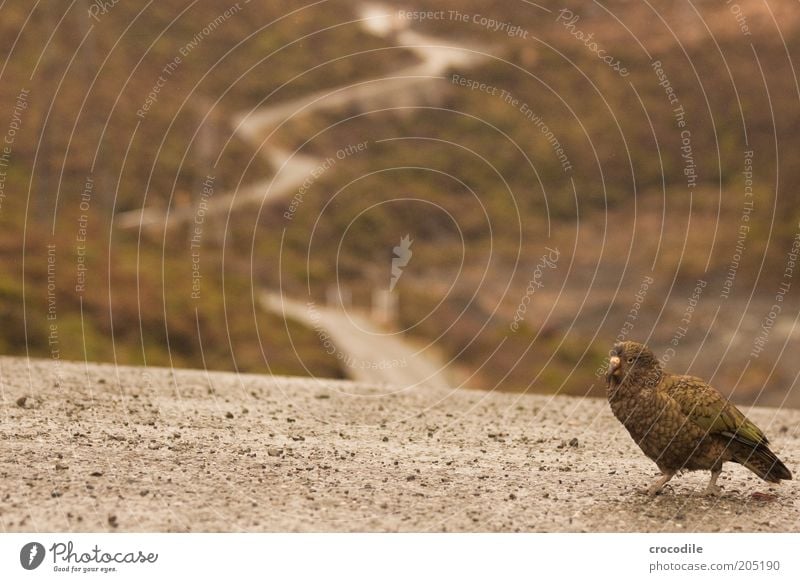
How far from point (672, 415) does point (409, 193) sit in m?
41.0

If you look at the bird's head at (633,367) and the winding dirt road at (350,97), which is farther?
the winding dirt road at (350,97)

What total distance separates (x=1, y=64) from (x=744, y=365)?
37.2m

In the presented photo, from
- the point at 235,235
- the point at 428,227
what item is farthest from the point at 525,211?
the point at 235,235

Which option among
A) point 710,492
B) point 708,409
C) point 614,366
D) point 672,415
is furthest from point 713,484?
point 614,366

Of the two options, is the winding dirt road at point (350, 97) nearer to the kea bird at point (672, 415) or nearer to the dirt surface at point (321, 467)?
the dirt surface at point (321, 467)

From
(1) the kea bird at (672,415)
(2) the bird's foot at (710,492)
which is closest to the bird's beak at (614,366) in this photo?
(1) the kea bird at (672,415)

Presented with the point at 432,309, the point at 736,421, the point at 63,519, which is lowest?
the point at 432,309

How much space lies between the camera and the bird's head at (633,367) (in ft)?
24.8

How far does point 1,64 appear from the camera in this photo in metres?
45.2

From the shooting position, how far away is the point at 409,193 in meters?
48.0

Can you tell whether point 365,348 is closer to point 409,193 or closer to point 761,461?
point 409,193

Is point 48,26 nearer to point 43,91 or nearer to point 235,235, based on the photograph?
point 43,91

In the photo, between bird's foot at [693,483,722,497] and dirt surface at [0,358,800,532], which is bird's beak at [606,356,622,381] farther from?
bird's foot at [693,483,722,497]

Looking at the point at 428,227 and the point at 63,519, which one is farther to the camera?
the point at 428,227
